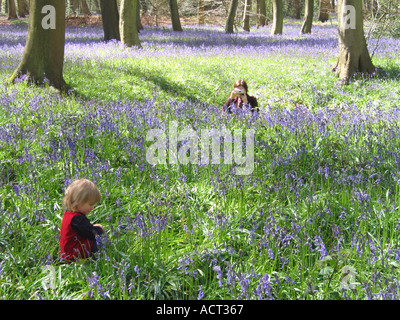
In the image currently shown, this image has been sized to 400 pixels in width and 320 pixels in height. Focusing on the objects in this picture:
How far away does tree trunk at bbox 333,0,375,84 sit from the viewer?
9.82 m

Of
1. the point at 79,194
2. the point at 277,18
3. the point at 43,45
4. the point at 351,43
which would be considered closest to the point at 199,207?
the point at 79,194

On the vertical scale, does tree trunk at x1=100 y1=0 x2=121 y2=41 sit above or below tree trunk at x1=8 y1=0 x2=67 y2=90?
above

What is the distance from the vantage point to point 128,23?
15266 millimetres

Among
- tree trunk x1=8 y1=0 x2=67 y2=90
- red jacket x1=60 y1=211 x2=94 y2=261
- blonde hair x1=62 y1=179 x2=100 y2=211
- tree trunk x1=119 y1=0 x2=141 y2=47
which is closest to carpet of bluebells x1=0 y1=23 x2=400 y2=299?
red jacket x1=60 y1=211 x2=94 y2=261

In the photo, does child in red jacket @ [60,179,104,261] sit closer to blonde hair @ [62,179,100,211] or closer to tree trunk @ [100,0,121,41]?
blonde hair @ [62,179,100,211]

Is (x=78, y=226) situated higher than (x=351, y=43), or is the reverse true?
(x=351, y=43)

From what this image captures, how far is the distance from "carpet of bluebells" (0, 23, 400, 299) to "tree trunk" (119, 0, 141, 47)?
7.29 metres

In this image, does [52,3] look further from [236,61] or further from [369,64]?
[369,64]

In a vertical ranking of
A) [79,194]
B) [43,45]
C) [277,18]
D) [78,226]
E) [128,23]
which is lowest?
[78,226]

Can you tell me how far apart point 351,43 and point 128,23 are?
8528mm

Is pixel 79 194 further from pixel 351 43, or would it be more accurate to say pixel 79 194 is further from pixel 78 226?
pixel 351 43

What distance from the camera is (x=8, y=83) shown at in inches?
327

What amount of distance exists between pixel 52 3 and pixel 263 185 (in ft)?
21.5

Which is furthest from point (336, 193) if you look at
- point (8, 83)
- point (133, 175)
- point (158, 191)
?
point (8, 83)
